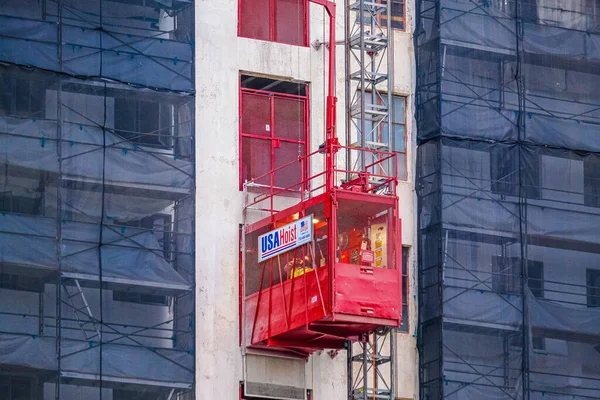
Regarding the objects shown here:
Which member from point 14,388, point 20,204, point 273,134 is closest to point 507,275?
point 273,134

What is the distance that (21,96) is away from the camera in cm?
5144

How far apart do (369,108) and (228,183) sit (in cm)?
499

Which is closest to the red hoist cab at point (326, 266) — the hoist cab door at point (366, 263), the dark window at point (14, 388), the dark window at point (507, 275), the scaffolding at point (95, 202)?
the hoist cab door at point (366, 263)

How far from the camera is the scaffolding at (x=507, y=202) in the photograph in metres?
55.2

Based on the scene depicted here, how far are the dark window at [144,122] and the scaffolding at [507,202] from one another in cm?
806

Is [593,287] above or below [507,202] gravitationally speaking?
below

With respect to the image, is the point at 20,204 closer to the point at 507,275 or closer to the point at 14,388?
the point at 14,388

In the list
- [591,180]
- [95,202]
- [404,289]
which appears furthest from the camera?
[591,180]

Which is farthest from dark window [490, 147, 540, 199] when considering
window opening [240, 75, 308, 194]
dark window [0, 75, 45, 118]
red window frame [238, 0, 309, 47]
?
dark window [0, 75, 45, 118]

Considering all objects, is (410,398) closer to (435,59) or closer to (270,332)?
(270,332)

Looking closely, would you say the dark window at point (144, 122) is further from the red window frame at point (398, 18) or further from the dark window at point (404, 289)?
the red window frame at point (398, 18)

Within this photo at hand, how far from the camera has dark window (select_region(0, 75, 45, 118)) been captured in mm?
51250

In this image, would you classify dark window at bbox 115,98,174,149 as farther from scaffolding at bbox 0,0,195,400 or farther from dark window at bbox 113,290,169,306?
dark window at bbox 113,290,169,306

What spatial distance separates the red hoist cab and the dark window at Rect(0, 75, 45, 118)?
21.7 ft
